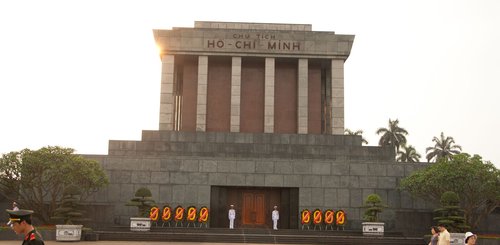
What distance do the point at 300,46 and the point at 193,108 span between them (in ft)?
29.9

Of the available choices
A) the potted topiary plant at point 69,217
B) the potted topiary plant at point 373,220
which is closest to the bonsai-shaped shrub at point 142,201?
the potted topiary plant at point 69,217

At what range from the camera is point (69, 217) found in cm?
2750

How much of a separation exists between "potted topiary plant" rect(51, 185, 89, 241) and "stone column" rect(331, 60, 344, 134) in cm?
1913

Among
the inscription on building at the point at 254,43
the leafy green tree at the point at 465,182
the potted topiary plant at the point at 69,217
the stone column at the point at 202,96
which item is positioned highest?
the inscription on building at the point at 254,43

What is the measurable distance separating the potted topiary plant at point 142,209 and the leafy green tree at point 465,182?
14360mm

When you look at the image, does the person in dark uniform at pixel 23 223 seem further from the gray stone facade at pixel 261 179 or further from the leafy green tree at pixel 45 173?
the gray stone facade at pixel 261 179

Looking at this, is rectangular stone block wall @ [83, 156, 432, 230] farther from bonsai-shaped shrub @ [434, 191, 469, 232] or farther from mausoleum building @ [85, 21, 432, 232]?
bonsai-shaped shrub @ [434, 191, 469, 232]

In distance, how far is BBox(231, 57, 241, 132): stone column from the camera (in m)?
40.4

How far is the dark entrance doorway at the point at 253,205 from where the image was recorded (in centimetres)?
3372

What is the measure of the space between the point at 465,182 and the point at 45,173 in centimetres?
2244

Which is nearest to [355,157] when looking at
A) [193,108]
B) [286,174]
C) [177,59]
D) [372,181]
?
[372,181]

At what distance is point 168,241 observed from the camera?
27.6m

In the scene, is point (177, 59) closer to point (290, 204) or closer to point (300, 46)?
point (300, 46)

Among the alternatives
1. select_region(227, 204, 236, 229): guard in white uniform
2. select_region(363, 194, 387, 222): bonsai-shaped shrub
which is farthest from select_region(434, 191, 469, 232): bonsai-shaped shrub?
select_region(227, 204, 236, 229): guard in white uniform
